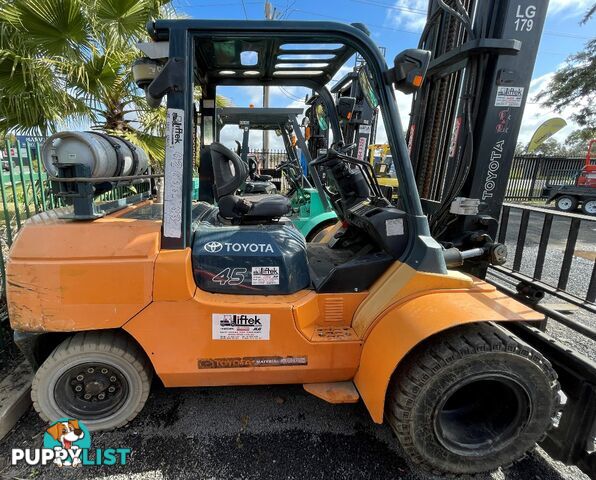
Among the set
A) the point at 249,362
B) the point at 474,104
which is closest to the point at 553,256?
the point at 474,104

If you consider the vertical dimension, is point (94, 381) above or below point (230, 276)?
below

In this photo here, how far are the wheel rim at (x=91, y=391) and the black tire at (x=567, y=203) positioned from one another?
16.4 m

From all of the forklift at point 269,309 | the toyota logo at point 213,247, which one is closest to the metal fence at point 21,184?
the forklift at point 269,309

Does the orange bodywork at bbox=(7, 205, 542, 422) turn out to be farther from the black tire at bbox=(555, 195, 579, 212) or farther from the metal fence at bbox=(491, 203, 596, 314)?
the black tire at bbox=(555, 195, 579, 212)

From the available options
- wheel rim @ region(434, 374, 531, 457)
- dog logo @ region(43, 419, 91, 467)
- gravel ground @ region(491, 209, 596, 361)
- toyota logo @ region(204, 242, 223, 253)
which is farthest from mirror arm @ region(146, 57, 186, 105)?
gravel ground @ region(491, 209, 596, 361)

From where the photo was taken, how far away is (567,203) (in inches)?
541

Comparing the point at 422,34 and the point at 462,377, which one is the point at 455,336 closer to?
the point at 462,377

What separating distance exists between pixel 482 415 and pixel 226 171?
254cm

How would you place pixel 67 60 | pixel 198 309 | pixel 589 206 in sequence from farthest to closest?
pixel 589 206
pixel 67 60
pixel 198 309

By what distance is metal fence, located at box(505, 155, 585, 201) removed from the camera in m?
17.7

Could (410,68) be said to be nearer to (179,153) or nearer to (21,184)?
(179,153)

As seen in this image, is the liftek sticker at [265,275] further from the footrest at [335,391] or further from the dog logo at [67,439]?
the dog logo at [67,439]

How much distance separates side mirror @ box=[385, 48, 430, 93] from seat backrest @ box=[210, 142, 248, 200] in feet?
4.03

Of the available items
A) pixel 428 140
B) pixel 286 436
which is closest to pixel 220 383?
pixel 286 436
